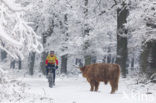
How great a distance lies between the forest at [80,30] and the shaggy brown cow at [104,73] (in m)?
1.58

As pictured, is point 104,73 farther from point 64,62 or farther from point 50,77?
point 64,62

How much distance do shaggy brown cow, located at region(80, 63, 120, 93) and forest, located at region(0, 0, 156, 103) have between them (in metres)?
1.58

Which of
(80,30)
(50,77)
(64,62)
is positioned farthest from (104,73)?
(64,62)

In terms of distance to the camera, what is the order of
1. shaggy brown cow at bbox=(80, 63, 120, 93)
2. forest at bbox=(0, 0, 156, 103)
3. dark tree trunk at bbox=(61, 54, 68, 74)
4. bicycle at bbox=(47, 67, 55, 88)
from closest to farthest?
forest at bbox=(0, 0, 156, 103)
shaggy brown cow at bbox=(80, 63, 120, 93)
bicycle at bbox=(47, 67, 55, 88)
dark tree trunk at bbox=(61, 54, 68, 74)

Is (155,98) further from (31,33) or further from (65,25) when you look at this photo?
(65,25)

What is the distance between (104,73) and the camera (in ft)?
37.8

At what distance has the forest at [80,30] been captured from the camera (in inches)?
220

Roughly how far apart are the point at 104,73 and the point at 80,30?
47.6ft

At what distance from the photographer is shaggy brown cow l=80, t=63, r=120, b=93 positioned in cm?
1114

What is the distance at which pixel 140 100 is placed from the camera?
29.2 feet

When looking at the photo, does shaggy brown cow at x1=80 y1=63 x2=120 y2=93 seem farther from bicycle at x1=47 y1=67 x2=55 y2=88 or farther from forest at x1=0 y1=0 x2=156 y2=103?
bicycle at x1=47 y1=67 x2=55 y2=88

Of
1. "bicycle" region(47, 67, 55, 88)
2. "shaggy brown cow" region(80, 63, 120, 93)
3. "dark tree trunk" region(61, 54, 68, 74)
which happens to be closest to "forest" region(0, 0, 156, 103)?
"dark tree trunk" region(61, 54, 68, 74)

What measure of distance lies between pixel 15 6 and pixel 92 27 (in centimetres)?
1782

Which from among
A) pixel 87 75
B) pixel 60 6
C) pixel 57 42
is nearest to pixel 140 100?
pixel 87 75
